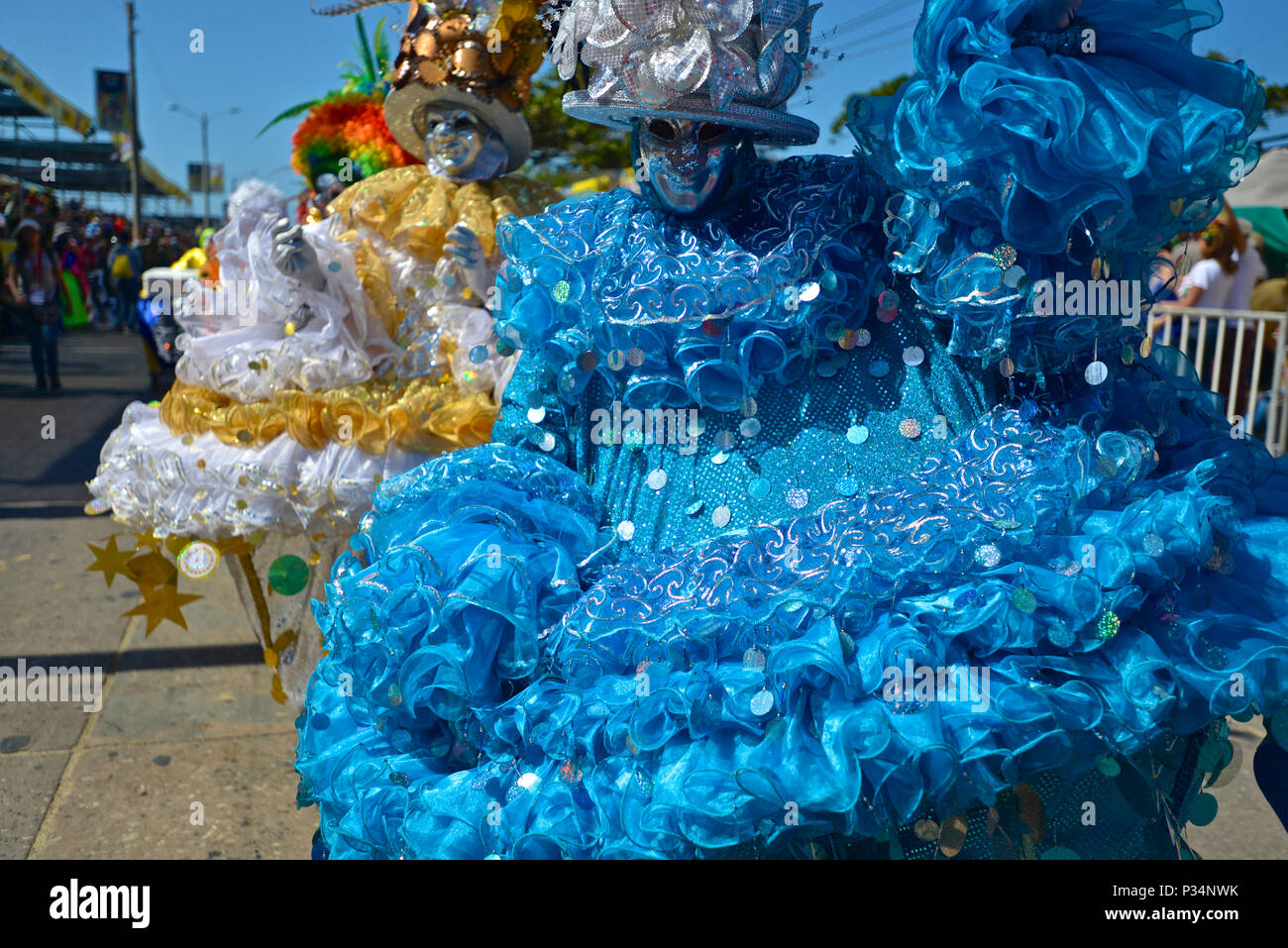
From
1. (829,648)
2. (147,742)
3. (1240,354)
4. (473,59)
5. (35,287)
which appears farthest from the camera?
(35,287)

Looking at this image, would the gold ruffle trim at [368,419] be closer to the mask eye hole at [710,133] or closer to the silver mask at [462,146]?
the silver mask at [462,146]

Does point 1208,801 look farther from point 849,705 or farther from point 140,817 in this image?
point 140,817

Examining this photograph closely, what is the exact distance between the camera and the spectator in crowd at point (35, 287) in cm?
959

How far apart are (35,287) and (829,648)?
1015 cm

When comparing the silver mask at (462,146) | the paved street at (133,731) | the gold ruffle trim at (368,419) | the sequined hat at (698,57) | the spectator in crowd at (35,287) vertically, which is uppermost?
the sequined hat at (698,57)

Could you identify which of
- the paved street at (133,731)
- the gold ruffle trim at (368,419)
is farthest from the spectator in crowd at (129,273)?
the gold ruffle trim at (368,419)

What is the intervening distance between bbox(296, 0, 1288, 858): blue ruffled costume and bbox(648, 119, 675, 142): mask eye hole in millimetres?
146

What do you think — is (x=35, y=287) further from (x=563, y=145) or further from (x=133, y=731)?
(x=133, y=731)

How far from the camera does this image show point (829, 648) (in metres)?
1.36

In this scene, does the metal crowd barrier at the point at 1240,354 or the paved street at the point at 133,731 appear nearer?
the paved street at the point at 133,731

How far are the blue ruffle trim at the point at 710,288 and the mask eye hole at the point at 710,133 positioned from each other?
12 cm

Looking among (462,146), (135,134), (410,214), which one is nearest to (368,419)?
(410,214)

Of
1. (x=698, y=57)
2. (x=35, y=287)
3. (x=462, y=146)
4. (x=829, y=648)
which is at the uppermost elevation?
(x=698, y=57)
